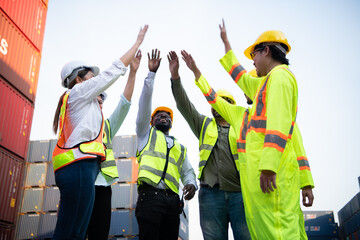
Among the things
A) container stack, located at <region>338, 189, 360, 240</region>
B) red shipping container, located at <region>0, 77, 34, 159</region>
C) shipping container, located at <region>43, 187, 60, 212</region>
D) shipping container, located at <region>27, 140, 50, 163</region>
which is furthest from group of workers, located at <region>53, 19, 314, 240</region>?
container stack, located at <region>338, 189, 360, 240</region>

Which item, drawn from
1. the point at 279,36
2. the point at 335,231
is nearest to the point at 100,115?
the point at 279,36

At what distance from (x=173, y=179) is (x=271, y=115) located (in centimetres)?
193

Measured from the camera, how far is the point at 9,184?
8.96 m

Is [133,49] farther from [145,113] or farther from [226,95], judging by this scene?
[226,95]

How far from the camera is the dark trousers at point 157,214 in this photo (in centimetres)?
350

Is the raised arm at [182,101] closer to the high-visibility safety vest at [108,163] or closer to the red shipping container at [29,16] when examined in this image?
the high-visibility safety vest at [108,163]

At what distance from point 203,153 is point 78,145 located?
5.20 ft

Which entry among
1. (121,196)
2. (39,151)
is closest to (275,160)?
(121,196)

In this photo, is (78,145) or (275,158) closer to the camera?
(275,158)

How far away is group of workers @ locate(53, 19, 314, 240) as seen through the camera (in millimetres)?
2191

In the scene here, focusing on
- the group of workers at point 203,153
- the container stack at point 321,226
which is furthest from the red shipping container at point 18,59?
the container stack at point 321,226

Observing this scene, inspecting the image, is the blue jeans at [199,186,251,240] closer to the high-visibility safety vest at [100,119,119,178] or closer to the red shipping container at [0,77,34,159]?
the high-visibility safety vest at [100,119,119,178]

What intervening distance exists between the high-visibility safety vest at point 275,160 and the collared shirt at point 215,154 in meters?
0.98

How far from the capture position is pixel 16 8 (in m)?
9.80
